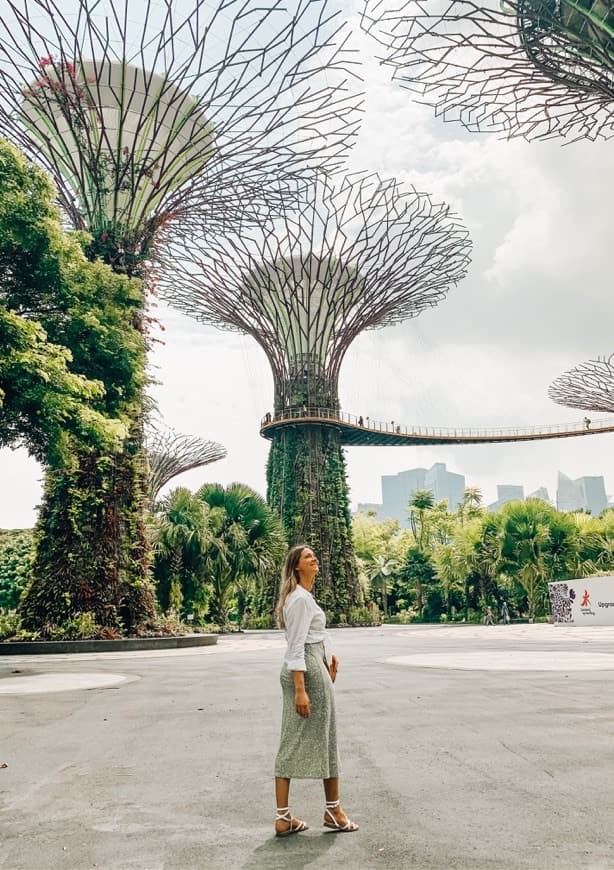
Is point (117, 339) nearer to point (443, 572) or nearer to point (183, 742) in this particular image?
point (183, 742)

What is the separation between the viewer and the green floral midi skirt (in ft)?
12.5

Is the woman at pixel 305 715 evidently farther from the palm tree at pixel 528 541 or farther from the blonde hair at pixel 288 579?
the palm tree at pixel 528 541

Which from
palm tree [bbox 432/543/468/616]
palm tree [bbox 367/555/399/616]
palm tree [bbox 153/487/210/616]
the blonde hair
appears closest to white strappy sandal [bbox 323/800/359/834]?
the blonde hair

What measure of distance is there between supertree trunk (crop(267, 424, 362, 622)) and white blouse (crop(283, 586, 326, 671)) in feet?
129

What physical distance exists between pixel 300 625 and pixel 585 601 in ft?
106

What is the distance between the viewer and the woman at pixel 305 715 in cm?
378

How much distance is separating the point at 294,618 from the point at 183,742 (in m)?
2.72

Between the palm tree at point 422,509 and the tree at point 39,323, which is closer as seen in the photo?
the tree at point 39,323

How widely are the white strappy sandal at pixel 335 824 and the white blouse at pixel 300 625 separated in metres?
0.67

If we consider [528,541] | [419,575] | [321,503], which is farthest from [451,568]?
[321,503]

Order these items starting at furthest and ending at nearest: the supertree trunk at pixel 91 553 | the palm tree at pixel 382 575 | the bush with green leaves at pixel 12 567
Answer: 1. the palm tree at pixel 382 575
2. the bush with green leaves at pixel 12 567
3. the supertree trunk at pixel 91 553

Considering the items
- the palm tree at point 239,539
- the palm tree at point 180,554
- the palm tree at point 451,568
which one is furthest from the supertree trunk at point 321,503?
the palm tree at point 180,554

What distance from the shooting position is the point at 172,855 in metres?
3.37

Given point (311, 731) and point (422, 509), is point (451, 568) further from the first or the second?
point (311, 731)
